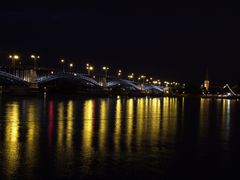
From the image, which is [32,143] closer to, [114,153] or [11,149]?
[11,149]

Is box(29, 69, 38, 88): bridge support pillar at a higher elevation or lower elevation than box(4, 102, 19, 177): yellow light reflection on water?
higher

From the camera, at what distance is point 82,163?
984 cm

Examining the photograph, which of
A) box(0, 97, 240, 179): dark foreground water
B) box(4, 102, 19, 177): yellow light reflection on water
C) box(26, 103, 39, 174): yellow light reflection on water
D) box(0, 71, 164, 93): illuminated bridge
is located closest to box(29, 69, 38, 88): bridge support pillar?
box(0, 71, 164, 93): illuminated bridge

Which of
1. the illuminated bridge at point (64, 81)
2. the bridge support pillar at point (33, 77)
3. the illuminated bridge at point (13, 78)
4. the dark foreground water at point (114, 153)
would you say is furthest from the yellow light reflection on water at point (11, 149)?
the bridge support pillar at point (33, 77)

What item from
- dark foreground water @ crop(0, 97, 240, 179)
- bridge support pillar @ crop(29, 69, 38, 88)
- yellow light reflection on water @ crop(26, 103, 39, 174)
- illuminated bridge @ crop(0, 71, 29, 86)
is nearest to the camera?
dark foreground water @ crop(0, 97, 240, 179)

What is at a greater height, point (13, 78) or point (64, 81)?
point (64, 81)

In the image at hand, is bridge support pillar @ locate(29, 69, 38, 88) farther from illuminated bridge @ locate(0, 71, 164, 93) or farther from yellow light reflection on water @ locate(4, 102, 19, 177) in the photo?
yellow light reflection on water @ locate(4, 102, 19, 177)

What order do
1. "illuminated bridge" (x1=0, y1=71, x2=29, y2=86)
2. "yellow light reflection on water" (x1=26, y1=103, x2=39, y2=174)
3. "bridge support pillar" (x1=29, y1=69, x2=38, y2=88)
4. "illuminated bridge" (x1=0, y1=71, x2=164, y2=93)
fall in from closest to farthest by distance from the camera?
"yellow light reflection on water" (x1=26, y1=103, x2=39, y2=174) < "illuminated bridge" (x1=0, y1=71, x2=29, y2=86) < "illuminated bridge" (x1=0, y1=71, x2=164, y2=93) < "bridge support pillar" (x1=29, y1=69, x2=38, y2=88)

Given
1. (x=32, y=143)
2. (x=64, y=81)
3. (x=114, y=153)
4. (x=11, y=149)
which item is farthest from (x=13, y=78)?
(x=114, y=153)

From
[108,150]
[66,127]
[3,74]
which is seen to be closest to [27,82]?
[3,74]

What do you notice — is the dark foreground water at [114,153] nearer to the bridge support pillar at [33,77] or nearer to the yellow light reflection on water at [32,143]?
the yellow light reflection on water at [32,143]

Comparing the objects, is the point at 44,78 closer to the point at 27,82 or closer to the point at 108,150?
the point at 27,82

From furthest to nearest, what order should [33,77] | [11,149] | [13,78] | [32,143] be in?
[33,77]
[13,78]
[32,143]
[11,149]

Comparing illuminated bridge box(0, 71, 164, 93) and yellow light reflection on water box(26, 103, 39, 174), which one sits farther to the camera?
illuminated bridge box(0, 71, 164, 93)
